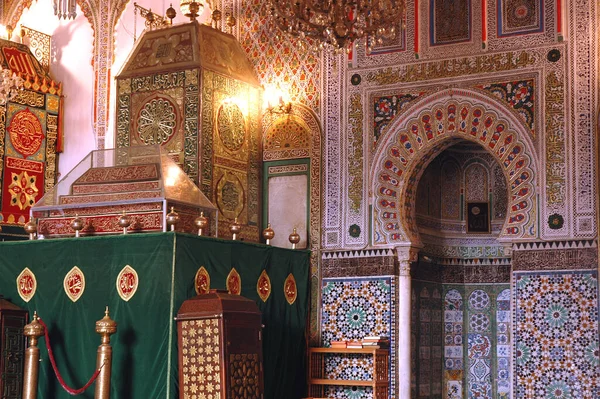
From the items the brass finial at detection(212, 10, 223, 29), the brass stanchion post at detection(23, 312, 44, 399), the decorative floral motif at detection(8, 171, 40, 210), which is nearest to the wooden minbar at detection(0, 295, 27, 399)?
the brass stanchion post at detection(23, 312, 44, 399)

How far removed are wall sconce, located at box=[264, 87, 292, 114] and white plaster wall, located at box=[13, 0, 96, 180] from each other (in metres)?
1.86

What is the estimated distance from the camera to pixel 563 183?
25.1ft

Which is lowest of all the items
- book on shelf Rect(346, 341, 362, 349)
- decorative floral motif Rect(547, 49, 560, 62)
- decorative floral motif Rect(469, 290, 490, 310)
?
book on shelf Rect(346, 341, 362, 349)

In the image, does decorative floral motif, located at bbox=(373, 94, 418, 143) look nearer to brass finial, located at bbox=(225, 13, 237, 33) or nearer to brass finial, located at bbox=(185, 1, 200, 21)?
brass finial, located at bbox=(225, 13, 237, 33)

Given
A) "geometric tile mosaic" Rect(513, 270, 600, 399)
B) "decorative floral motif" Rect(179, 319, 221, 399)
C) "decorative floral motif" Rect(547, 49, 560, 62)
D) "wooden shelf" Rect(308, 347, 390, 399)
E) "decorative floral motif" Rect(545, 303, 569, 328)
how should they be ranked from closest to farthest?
"decorative floral motif" Rect(179, 319, 221, 399) → "geometric tile mosaic" Rect(513, 270, 600, 399) → "decorative floral motif" Rect(545, 303, 569, 328) → "decorative floral motif" Rect(547, 49, 560, 62) → "wooden shelf" Rect(308, 347, 390, 399)

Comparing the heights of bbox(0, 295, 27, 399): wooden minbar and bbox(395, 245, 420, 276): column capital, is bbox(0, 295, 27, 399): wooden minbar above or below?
below

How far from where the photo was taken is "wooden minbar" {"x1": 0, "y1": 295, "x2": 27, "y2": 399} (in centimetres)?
707

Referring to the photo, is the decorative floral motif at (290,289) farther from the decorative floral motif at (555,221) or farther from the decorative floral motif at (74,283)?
the decorative floral motif at (555,221)

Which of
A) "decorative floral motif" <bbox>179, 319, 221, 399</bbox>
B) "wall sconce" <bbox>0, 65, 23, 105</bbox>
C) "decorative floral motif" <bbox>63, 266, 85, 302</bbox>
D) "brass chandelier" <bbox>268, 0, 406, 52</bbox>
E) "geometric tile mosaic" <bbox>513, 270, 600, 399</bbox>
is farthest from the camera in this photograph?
"wall sconce" <bbox>0, 65, 23, 105</bbox>

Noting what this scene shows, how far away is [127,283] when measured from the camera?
23.1 feet

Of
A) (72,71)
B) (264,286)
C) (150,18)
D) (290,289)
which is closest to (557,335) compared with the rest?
(290,289)

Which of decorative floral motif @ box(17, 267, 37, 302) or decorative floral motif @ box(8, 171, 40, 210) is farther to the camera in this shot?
decorative floral motif @ box(8, 171, 40, 210)

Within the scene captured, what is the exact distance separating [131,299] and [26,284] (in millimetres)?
1016

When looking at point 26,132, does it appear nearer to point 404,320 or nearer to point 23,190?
point 23,190
